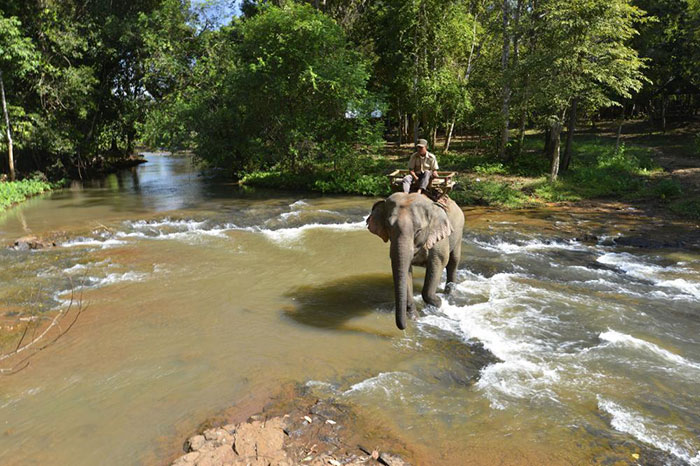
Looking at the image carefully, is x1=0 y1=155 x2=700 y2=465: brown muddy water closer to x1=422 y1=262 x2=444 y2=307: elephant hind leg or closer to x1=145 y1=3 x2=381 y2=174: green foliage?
x1=422 y1=262 x2=444 y2=307: elephant hind leg

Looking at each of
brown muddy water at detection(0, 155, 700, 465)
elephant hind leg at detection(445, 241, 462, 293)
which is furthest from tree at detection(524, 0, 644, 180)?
elephant hind leg at detection(445, 241, 462, 293)

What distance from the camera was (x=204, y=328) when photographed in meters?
7.77

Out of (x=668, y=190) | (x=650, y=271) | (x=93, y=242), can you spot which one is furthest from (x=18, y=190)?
(x=668, y=190)

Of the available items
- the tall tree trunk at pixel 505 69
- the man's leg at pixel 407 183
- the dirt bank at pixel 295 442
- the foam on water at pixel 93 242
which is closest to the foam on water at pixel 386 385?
the dirt bank at pixel 295 442

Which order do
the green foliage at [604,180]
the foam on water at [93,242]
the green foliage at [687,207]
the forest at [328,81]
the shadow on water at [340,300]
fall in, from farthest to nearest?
the forest at [328,81], the green foliage at [604,180], the green foliage at [687,207], the foam on water at [93,242], the shadow on water at [340,300]

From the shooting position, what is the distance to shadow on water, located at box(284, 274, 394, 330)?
26.5ft

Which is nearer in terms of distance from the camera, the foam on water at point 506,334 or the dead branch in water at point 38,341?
the foam on water at point 506,334

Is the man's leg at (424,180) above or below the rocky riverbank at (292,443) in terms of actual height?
above

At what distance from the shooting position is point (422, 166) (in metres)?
9.27

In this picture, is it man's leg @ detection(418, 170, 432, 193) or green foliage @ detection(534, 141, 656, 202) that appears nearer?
man's leg @ detection(418, 170, 432, 193)

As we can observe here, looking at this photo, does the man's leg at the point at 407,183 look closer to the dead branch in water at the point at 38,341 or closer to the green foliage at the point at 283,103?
the dead branch in water at the point at 38,341

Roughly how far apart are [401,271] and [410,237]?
57 centimetres

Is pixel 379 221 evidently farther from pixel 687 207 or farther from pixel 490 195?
pixel 687 207

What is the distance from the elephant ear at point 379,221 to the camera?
739cm
